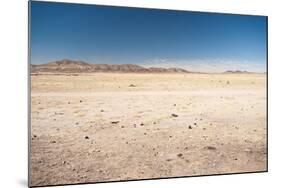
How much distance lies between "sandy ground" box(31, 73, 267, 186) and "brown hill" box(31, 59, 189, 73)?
0.04 meters

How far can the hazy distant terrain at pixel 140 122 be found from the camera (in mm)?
2539

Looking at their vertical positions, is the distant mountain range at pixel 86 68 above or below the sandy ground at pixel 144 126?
above

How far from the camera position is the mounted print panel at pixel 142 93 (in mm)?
2535

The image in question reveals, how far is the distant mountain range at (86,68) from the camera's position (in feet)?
8.28

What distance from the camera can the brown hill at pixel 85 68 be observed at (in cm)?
252

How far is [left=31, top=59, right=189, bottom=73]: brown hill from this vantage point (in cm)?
252

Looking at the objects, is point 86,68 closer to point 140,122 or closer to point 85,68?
point 85,68

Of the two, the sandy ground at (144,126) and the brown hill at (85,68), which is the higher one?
the brown hill at (85,68)

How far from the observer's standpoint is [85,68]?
2.60 metres

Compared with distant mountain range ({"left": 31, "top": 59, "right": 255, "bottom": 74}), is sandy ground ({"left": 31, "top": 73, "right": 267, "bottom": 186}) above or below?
below

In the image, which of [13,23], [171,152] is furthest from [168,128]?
[13,23]

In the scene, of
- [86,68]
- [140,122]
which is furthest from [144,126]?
[86,68]
